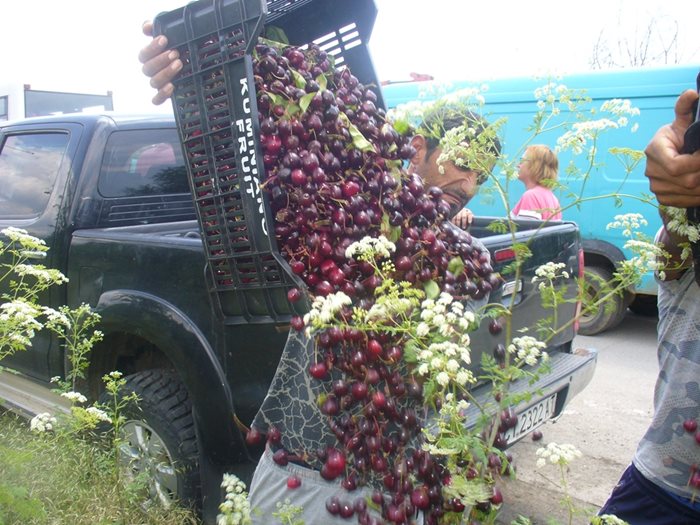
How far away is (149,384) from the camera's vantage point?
2982mm

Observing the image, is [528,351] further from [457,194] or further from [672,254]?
[457,194]

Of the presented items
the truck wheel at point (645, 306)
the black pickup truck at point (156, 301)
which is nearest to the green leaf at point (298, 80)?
the black pickup truck at point (156, 301)

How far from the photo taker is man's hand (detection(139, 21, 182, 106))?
6.98 feet

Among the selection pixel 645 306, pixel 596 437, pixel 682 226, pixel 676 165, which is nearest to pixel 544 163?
pixel 596 437

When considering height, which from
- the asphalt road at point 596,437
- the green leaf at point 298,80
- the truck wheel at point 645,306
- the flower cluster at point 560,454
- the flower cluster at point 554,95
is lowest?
the truck wheel at point 645,306

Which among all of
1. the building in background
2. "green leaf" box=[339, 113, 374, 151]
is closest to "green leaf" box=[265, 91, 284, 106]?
"green leaf" box=[339, 113, 374, 151]

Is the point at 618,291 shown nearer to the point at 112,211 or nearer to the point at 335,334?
the point at 335,334

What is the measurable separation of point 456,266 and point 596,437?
3.08 m

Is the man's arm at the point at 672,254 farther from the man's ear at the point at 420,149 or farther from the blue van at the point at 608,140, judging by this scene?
the blue van at the point at 608,140

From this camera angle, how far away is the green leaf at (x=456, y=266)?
2076mm

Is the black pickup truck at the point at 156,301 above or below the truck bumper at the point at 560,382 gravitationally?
above

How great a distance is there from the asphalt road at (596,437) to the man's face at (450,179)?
4.28ft

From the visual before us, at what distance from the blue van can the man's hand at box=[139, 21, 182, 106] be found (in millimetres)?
4306

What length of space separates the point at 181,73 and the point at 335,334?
43.4 inches
